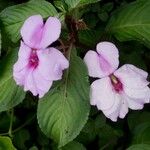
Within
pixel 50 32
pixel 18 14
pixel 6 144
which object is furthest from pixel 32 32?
pixel 6 144

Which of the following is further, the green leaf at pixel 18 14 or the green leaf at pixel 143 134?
the green leaf at pixel 143 134

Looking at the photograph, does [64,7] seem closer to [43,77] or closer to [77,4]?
[77,4]

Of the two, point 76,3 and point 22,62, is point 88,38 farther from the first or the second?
point 22,62

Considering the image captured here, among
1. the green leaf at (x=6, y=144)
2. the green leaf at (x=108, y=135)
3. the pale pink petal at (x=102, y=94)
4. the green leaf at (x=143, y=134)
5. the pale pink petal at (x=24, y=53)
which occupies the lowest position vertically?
the green leaf at (x=108, y=135)

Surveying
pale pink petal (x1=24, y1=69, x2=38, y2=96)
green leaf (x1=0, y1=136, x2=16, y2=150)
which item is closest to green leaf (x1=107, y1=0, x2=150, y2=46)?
pale pink petal (x1=24, y1=69, x2=38, y2=96)

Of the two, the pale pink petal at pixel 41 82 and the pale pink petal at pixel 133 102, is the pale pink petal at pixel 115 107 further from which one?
the pale pink petal at pixel 41 82

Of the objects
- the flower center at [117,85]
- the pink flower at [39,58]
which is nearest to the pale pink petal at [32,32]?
the pink flower at [39,58]
